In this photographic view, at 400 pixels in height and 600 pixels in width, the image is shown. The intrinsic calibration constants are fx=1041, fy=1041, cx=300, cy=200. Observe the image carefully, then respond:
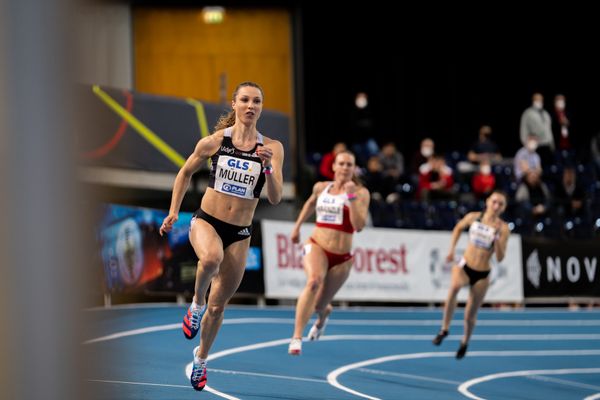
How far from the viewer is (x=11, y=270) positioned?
1.02m

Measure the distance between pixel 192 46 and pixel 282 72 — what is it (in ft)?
7.42

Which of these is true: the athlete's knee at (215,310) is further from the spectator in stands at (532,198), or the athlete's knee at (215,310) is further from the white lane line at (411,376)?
the spectator in stands at (532,198)

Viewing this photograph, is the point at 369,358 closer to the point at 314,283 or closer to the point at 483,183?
the point at 314,283

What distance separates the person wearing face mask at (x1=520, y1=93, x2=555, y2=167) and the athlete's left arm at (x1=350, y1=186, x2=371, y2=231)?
1345 cm

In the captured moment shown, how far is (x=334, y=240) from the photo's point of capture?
11.6 metres

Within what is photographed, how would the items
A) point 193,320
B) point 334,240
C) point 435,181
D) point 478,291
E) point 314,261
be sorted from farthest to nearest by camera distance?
point 435,181
point 478,291
point 334,240
point 314,261
point 193,320

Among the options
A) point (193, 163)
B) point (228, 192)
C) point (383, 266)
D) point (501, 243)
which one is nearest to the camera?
point (193, 163)

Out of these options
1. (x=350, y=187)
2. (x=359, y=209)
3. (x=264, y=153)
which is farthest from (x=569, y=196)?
(x=264, y=153)

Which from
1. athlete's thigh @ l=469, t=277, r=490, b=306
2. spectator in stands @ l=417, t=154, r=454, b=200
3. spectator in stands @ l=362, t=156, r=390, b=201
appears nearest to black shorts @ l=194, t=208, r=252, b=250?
athlete's thigh @ l=469, t=277, r=490, b=306

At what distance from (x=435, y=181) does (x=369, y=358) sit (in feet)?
26.4

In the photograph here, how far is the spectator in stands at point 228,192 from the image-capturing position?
7590 mm

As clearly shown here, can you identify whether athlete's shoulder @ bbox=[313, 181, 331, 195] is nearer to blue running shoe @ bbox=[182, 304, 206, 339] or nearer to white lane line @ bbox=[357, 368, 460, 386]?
white lane line @ bbox=[357, 368, 460, 386]

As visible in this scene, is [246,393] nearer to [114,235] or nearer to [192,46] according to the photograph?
[114,235]

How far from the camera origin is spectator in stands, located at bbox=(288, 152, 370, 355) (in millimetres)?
11273
